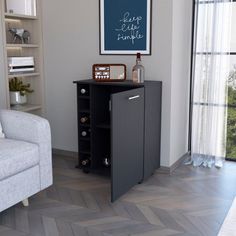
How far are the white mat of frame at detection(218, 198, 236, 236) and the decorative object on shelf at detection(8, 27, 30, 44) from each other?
2.69 m

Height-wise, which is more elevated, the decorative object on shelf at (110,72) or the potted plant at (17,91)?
the decorative object on shelf at (110,72)

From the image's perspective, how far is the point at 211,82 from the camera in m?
3.70

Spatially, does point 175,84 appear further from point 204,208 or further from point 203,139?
point 204,208

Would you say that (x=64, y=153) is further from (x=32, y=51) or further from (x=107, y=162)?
(x=32, y=51)

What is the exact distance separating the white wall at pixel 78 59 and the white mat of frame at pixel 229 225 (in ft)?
3.15

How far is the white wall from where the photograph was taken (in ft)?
11.1

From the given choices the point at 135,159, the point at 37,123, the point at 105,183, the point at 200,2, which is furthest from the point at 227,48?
the point at 37,123

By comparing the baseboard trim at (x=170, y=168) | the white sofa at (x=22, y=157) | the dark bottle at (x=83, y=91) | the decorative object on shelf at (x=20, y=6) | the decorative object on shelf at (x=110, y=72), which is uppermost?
the decorative object on shelf at (x=20, y=6)

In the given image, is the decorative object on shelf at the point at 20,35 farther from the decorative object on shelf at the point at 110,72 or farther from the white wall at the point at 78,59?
the decorative object on shelf at the point at 110,72

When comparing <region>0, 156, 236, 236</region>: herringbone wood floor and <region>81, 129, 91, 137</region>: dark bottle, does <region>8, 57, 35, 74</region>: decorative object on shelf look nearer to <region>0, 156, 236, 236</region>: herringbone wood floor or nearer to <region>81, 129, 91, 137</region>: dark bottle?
<region>81, 129, 91, 137</region>: dark bottle

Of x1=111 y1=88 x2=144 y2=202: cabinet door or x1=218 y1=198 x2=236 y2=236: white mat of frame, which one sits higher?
x1=111 y1=88 x2=144 y2=202: cabinet door

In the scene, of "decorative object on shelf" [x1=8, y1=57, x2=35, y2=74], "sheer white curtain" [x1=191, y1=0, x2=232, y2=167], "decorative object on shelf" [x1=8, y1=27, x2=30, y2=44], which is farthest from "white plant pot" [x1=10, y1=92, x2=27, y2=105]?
"sheer white curtain" [x1=191, y1=0, x2=232, y2=167]

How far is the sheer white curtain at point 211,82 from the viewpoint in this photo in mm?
3588

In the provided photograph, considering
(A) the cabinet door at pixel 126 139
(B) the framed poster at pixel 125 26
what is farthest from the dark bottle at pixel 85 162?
(B) the framed poster at pixel 125 26
